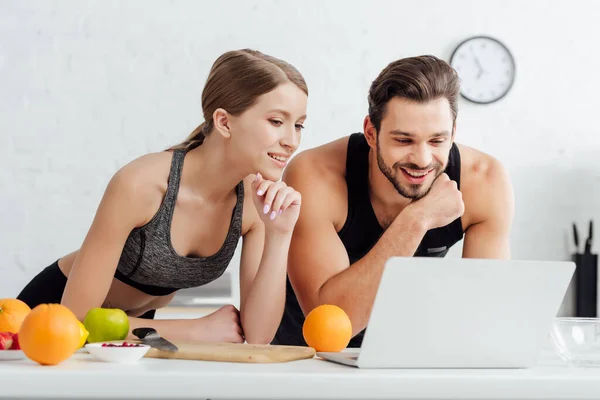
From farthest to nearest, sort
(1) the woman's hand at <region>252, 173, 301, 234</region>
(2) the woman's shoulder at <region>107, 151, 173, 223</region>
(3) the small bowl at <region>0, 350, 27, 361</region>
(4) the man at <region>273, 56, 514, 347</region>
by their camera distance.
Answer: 1. (4) the man at <region>273, 56, 514, 347</region>
2. (2) the woman's shoulder at <region>107, 151, 173, 223</region>
3. (1) the woman's hand at <region>252, 173, 301, 234</region>
4. (3) the small bowl at <region>0, 350, 27, 361</region>

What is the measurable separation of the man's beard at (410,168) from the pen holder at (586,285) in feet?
7.10

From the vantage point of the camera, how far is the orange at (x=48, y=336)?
827mm

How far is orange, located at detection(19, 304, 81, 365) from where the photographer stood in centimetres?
83

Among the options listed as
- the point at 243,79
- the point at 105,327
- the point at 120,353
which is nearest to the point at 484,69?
the point at 243,79

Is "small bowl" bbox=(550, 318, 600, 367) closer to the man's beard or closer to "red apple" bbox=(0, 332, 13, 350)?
"red apple" bbox=(0, 332, 13, 350)

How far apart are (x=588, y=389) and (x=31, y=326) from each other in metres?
0.62

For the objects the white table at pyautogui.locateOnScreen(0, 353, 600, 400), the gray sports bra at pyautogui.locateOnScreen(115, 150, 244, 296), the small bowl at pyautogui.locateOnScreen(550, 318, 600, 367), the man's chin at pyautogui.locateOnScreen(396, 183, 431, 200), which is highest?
the man's chin at pyautogui.locateOnScreen(396, 183, 431, 200)

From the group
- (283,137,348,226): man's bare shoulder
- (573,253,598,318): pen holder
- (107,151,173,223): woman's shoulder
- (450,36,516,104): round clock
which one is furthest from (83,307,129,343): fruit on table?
(573,253,598,318): pen holder

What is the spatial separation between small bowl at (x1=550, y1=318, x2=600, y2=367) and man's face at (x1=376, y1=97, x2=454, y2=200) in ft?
2.61

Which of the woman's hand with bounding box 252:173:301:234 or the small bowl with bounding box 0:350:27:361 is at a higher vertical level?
the woman's hand with bounding box 252:173:301:234

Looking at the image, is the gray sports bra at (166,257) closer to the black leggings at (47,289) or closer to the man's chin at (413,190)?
the black leggings at (47,289)

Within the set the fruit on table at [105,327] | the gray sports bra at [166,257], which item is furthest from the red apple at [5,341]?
the gray sports bra at [166,257]

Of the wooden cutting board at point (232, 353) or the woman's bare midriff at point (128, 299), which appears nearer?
the wooden cutting board at point (232, 353)

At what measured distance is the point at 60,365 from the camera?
0.85 m
